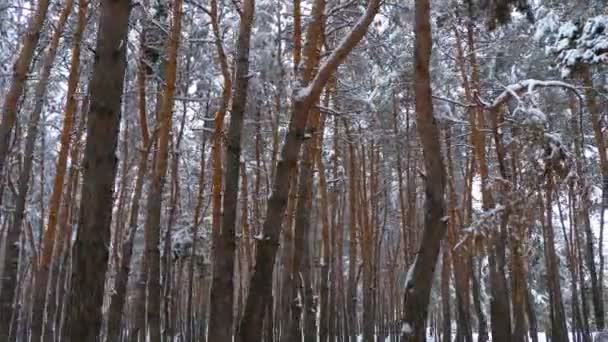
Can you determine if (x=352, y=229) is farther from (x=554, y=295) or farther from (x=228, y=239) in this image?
(x=228, y=239)

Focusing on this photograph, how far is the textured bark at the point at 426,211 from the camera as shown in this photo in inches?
241

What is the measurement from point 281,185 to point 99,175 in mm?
2854

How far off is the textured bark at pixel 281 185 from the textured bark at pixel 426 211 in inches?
30.1

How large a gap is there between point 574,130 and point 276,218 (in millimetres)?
11791

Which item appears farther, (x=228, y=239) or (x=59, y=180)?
(x=59, y=180)

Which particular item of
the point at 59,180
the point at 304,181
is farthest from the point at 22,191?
the point at 304,181

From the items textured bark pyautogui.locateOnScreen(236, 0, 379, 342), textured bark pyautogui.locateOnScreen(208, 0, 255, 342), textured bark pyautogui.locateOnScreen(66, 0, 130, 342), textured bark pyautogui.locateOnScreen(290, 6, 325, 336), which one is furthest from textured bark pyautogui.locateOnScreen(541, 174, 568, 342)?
textured bark pyautogui.locateOnScreen(66, 0, 130, 342)

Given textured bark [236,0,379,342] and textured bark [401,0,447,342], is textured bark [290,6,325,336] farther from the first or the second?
textured bark [401,0,447,342]

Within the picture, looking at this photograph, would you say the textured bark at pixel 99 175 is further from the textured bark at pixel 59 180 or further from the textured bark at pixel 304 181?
the textured bark at pixel 59 180

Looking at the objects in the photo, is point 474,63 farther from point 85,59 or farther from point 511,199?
point 85,59

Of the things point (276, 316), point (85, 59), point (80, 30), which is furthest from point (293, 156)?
point (276, 316)

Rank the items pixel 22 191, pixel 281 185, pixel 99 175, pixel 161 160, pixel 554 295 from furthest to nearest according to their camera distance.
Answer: pixel 554 295, pixel 22 191, pixel 161 160, pixel 281 185, pixel 99 175

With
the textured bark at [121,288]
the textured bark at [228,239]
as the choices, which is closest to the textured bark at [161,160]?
the textured bark at [121,288]

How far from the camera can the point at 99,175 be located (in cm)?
390
